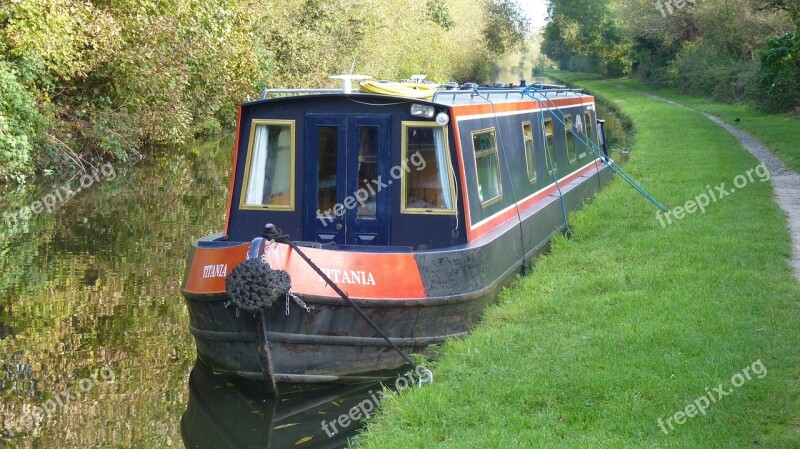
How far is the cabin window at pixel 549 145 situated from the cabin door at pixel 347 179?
176 inches

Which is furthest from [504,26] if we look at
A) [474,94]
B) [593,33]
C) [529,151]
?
[474,94]

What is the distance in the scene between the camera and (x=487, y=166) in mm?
9125

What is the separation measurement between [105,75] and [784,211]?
14.2 m

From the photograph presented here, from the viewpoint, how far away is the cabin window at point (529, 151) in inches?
431

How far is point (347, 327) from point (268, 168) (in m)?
1.87

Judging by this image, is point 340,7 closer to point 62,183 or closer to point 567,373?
point 62,183

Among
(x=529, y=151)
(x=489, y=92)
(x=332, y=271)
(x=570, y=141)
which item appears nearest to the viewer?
(x=332, y=271)

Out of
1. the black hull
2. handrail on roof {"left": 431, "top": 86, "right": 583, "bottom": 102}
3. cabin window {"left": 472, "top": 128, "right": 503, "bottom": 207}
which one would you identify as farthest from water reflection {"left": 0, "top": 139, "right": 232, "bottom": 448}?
handrail on roof {"left": 431, "top": 86, "right": 583, "bottom": 102}

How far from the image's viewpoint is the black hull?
696cm

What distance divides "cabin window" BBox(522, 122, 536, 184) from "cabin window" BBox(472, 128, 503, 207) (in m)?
1.46

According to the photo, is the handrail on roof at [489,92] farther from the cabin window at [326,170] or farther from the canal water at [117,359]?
the canal water at [117,359]

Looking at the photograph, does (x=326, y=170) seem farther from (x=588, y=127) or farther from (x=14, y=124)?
(x=14, y=124)

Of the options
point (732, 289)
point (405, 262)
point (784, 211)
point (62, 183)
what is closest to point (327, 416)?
point (405, 262)

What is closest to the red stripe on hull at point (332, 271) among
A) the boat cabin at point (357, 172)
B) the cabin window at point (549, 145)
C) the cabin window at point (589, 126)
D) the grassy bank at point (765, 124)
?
the boat cabin at point (357, 172)
